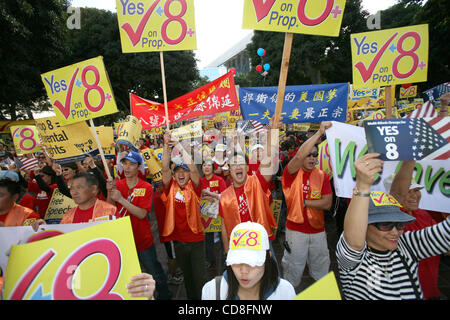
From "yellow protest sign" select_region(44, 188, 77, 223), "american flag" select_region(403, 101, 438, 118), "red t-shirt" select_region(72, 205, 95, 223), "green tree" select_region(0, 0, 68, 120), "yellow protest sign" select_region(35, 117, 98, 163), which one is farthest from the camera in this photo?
"green tree" select_region(0, 0, 68, 120)

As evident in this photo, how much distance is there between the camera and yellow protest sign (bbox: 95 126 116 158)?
19.3 feet

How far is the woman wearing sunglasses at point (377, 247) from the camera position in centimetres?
151

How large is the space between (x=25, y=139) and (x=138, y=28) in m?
4.33

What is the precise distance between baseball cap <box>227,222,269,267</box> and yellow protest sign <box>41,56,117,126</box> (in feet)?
8.16

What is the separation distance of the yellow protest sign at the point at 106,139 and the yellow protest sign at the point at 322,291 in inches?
225

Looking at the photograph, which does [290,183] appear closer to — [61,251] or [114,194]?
[114,194]

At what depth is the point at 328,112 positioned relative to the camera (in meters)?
4.29

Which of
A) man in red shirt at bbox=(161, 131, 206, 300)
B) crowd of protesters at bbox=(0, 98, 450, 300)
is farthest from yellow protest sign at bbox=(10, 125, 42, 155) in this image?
man in red shirt at bbox=(161, 131, 206, 300)

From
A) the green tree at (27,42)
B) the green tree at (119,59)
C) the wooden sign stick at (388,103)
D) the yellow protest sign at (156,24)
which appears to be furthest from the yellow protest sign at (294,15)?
the green tree at (119,59)

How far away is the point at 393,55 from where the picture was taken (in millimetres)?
3299

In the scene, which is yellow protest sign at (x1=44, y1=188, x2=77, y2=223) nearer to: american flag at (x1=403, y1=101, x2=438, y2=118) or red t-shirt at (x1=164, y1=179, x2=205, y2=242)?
red t-shirt at (x1=164, y1=179, x2=205, y2=242)

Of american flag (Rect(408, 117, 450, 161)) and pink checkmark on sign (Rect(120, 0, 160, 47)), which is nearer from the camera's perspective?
american flag (Rect(408, 117, 450, 161))

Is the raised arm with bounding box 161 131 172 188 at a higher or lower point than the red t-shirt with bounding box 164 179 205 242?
higher
